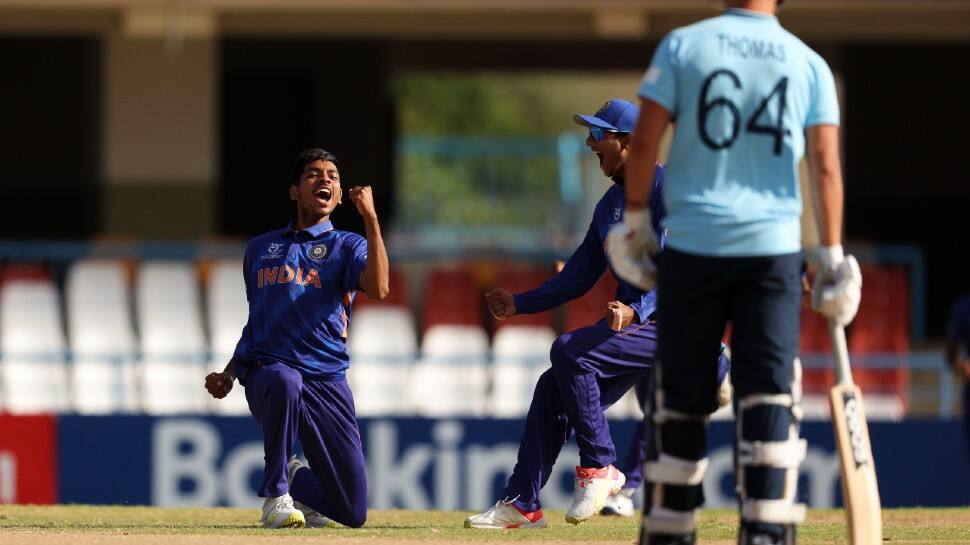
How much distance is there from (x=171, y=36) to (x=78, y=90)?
254 centimetres

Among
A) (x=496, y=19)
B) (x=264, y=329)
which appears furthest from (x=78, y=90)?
(x=264, y=329)

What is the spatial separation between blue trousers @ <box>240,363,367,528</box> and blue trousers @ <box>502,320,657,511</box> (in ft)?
2.31

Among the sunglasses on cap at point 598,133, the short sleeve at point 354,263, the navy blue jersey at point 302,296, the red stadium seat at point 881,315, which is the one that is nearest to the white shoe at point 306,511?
the navy blue jersey at point 302,296

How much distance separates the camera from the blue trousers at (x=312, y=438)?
813cm

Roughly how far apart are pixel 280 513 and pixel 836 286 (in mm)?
3017

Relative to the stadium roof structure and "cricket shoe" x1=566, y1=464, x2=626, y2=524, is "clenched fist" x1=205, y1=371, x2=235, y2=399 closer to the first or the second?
"cricket shoe" x1=566, y1=464, x2=626, y2=524

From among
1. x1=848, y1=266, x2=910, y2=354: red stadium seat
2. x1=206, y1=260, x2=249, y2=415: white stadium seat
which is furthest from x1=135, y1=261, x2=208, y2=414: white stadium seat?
x1=848, y1=266, x2=910, y2=354: red stadium seat

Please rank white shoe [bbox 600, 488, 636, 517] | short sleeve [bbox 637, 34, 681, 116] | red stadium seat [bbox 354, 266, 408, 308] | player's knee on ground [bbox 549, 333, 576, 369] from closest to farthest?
short sleeve [bbox 637, 34, 681, 116]
player's knee on ground [bbox 549, 333, 576, 369]
white shoe [bbox 600, 488, 636, 517]
red stadium seat [bbox 354, 266, 408, 308]

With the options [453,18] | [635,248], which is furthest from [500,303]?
[453,18]

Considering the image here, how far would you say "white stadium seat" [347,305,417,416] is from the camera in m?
16.1

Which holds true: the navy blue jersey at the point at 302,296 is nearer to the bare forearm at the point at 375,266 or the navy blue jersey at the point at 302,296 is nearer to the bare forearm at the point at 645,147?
the bare forearm at the point at 375,266

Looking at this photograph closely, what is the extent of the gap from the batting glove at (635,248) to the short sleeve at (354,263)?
2.25 meters

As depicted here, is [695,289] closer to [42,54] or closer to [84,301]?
[84,301]

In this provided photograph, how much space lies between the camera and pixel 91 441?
1434 cm
